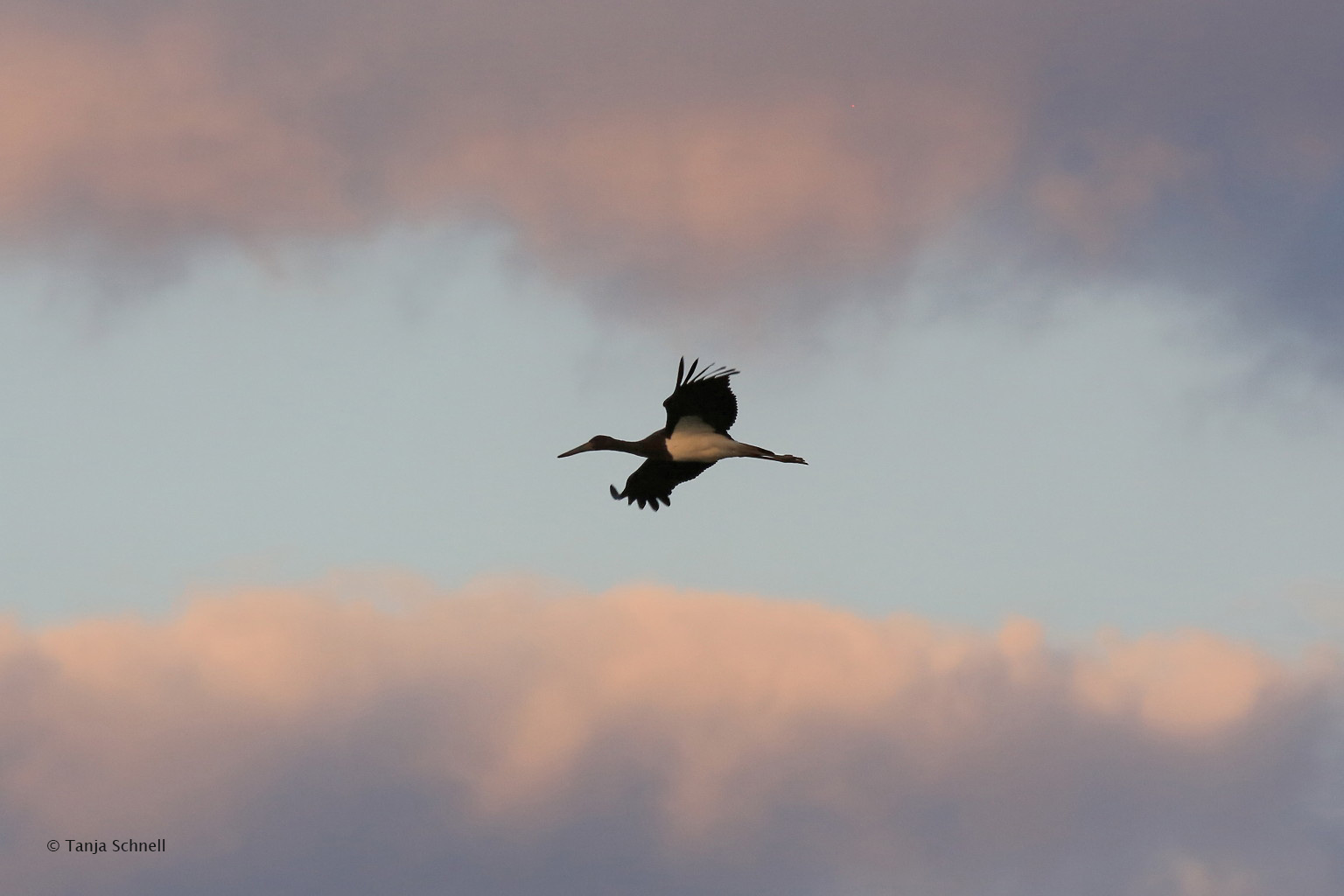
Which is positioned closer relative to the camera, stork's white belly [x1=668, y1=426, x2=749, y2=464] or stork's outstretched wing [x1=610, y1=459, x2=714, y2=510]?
stork's white belly [x1=668, y1=426, x2=749, y2=464]

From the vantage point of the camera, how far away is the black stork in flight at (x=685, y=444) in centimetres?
4441

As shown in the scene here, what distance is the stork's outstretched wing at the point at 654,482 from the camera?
160ft

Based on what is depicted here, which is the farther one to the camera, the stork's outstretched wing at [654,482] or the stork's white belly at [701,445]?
the stork's outstretched wing at [654,482]

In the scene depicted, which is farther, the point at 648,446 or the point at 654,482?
the point at 654,482

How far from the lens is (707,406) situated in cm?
4491

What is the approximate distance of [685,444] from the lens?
4647 centimetres

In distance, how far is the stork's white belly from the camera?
46031 mm

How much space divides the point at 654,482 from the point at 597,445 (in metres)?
1.65

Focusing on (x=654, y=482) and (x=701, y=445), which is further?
(x=654, y=482)

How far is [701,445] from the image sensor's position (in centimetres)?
4638

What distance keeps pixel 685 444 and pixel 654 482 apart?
3.09m

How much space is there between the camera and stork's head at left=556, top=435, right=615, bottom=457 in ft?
159

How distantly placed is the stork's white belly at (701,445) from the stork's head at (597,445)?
86.8 inches

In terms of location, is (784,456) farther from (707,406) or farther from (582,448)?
(582,448)
